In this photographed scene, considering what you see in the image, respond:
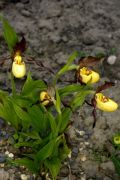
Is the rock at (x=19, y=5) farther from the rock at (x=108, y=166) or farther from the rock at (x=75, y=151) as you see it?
the rock at (x=108, y=166)

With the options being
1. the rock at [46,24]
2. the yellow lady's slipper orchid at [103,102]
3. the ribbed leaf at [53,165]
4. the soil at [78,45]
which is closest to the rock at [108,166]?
the soil at [78,45]

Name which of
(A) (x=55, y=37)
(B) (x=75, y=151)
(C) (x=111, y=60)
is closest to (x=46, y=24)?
(A) (x=55, y=37)

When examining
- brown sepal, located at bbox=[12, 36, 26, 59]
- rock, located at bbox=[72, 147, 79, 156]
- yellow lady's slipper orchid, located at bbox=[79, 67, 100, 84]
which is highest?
brown sepal, located at bbox=[12, 36, 26, 59]

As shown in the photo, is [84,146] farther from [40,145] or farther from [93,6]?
[93,6]

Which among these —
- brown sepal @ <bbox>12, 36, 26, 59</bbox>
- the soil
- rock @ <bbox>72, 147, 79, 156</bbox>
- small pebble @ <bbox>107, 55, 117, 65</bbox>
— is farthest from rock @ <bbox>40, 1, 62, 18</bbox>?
brown sepal @ <bbox>12, 36, 26, 59</bbox>

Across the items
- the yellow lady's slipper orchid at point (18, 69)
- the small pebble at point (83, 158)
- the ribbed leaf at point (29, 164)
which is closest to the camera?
the yellow lady's slipper orchid at point (18, 69)

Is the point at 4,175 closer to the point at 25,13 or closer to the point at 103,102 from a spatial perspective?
the point at 103,102

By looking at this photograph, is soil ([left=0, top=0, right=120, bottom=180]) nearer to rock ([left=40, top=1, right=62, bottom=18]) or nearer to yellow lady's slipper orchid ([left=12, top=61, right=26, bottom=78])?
rock ([left=40, top=1, right=62, bottom=18])

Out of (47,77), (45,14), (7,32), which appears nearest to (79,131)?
(47,77)
